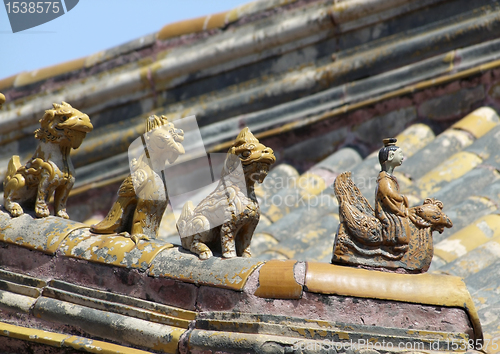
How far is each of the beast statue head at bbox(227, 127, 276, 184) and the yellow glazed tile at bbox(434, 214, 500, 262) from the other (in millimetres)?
1286

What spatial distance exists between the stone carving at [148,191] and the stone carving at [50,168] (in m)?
0.37

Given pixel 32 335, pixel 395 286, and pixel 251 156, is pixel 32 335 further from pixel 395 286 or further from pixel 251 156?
pixel 395 286

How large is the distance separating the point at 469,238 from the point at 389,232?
1.07 m

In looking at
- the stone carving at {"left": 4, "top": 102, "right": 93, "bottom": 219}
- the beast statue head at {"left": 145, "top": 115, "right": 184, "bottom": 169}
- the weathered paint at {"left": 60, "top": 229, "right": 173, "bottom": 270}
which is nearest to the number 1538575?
the stone carving at {"left": 4, "top": 102, "right": 93, "bottom": 219}

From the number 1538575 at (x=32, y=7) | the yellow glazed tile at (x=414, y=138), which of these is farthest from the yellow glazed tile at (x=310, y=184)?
the number 1538575 at (x=32, y=7)

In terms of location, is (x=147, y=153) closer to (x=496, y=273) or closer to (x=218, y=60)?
(x=496, y=273)

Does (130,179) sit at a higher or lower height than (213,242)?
higher

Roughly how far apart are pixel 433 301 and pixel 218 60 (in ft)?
12.7

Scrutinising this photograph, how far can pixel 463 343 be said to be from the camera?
2.79m

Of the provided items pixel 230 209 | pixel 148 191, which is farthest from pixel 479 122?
pixel 148 191

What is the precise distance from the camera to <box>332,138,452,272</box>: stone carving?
2.96 meters

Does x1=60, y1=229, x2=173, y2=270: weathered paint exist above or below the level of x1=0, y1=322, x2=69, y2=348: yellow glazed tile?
above

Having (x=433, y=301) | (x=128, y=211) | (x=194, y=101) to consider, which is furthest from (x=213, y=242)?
(x=194, y=101)

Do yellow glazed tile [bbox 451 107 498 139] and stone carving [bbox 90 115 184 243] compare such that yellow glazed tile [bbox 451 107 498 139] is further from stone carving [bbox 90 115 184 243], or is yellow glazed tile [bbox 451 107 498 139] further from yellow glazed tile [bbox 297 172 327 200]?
stone carving [bbox 90 115 184 243]
